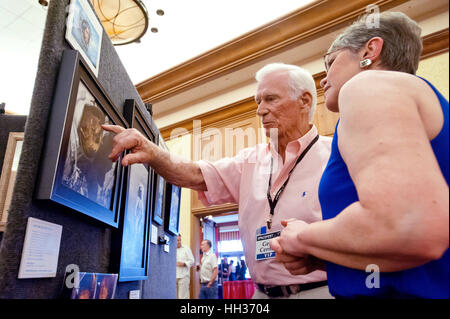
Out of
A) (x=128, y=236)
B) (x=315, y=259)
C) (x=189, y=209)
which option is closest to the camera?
(x=315, y=259)

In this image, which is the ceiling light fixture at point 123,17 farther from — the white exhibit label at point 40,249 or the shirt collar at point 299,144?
the white exhibit label at point 40,249

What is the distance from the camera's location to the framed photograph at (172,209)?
199 centimetres

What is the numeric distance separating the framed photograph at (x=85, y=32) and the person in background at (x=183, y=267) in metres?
4.06

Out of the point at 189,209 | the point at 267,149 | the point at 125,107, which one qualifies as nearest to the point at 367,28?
the point at 267,149

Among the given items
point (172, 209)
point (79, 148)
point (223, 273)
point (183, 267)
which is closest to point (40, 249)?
point (79, 148)

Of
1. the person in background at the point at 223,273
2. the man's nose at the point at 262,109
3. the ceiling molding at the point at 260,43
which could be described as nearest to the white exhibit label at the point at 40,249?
the man's nose at the point at 262,109

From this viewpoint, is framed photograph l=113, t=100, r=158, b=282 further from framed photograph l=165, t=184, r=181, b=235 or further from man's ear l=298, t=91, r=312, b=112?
man's ear l=298, t=91, r=312, b=112

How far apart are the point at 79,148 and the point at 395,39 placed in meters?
0.75

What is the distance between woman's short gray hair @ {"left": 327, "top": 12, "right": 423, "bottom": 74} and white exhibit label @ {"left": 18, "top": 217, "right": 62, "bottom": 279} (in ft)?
2.48

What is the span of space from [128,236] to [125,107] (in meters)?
0.53

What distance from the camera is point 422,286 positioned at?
0.42 metres

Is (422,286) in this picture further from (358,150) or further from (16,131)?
(16,131)

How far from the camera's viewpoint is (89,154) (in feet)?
2.87

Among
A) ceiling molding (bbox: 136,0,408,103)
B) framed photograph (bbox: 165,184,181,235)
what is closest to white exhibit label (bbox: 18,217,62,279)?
framed photograph (bbox: 165,184,181,235)
